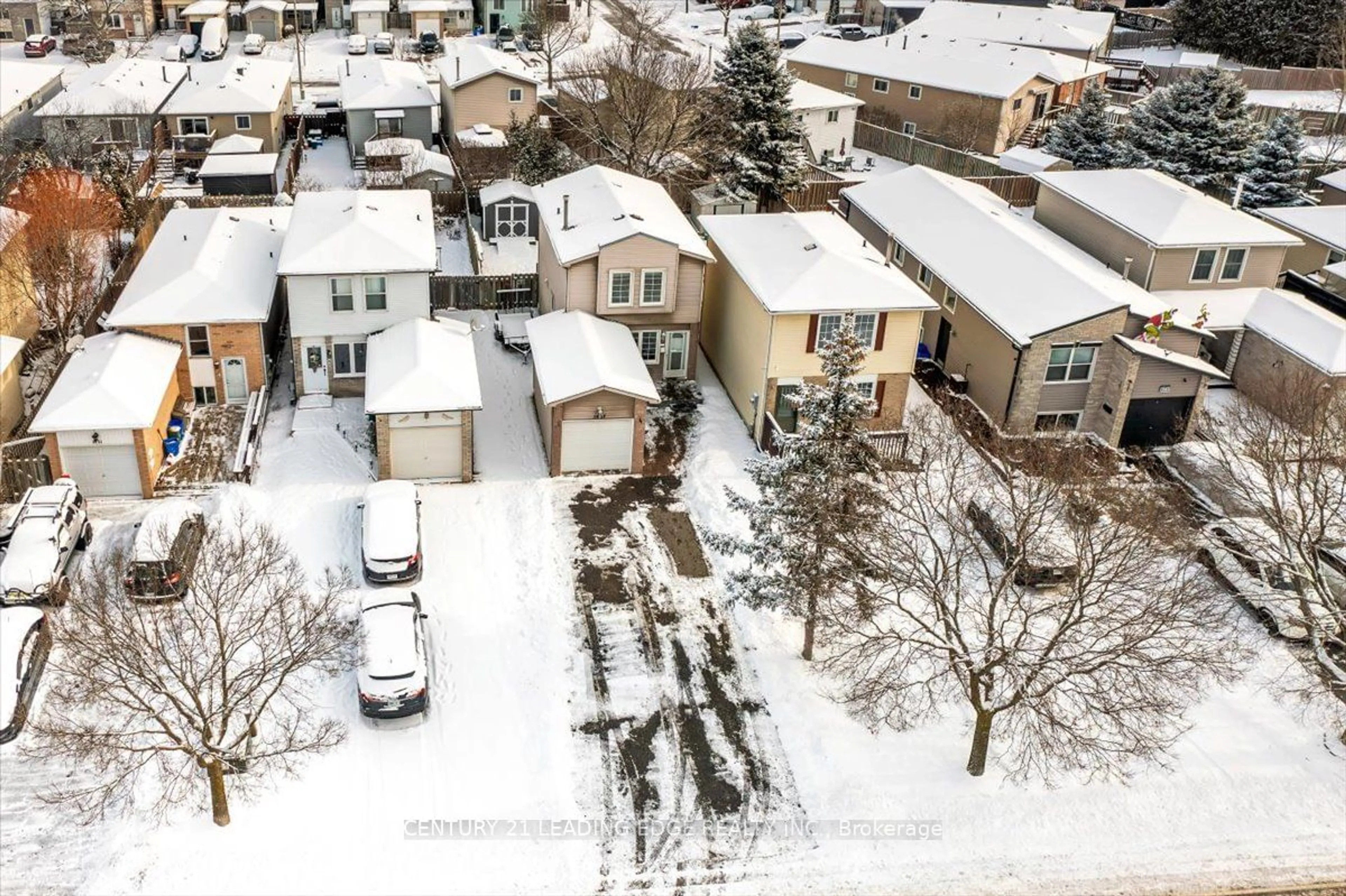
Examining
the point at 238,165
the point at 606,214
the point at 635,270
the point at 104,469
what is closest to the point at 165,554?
the point at 104,469

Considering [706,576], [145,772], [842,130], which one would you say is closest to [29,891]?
[145,772]

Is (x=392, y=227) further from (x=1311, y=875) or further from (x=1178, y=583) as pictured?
(x=1311, y=875)

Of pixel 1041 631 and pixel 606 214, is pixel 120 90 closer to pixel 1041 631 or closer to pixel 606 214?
pixel 606 214

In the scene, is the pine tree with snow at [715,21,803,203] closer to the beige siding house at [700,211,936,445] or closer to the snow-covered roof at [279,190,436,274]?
→ the beige siding house at [700,211,936,445]

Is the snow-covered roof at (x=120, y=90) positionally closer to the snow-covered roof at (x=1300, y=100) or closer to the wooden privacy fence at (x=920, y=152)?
the wooden privacy fence at (x=920, y=152)

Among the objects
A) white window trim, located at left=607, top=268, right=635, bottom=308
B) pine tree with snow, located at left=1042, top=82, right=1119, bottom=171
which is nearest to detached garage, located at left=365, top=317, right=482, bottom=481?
white window trim, located at left=607, top=268, right=635, bottom=308

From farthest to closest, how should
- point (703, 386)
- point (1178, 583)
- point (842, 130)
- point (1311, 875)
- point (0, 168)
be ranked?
1. point (842, 130)
2. point (0, 168)
3. point (703, 386)
4. point (1178, 583)
5. point (1311, 875)

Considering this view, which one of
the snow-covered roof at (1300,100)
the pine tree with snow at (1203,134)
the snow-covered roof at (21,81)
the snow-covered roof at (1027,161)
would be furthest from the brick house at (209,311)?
the snow-covered roof at (1300,100)

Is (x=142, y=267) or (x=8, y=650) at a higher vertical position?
(x=142, y=267)
